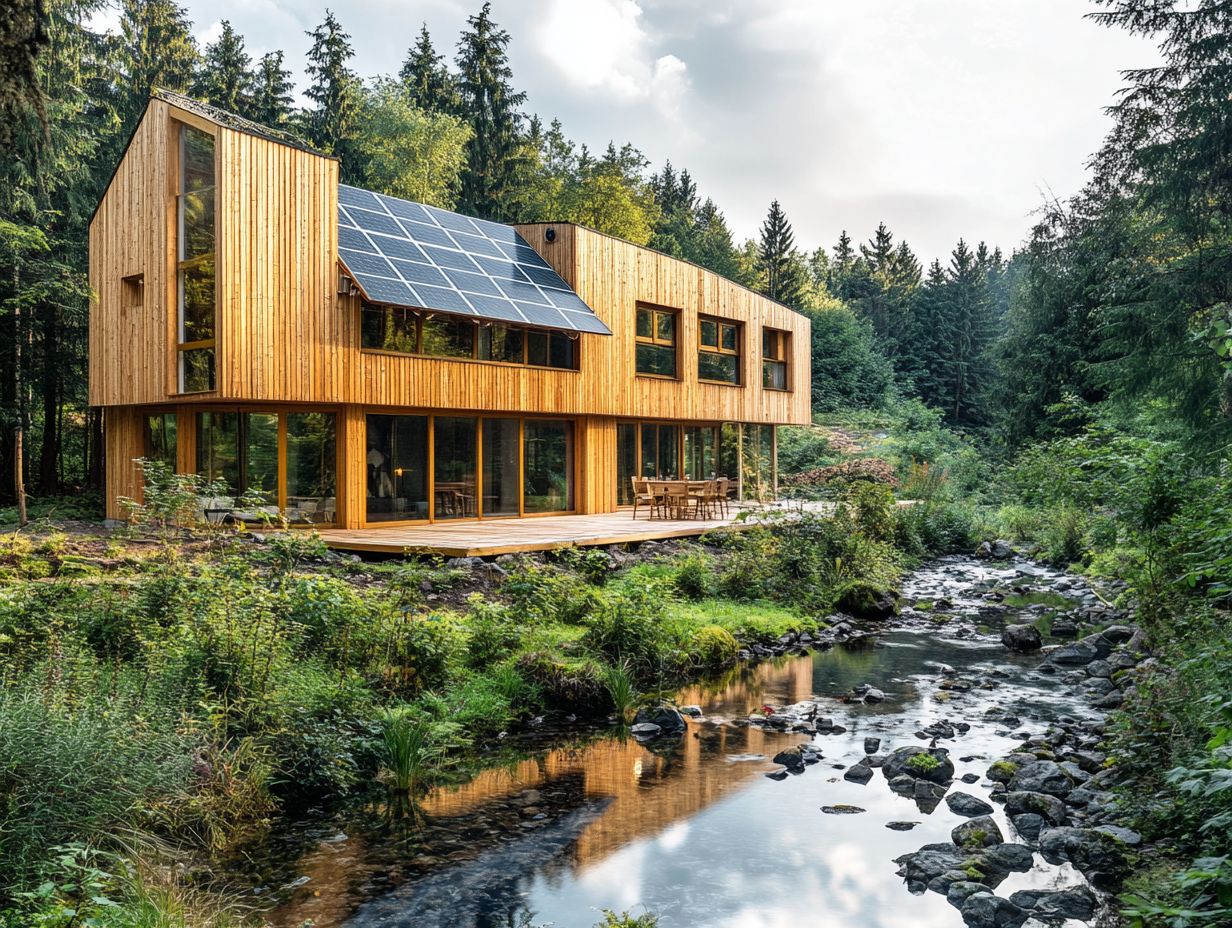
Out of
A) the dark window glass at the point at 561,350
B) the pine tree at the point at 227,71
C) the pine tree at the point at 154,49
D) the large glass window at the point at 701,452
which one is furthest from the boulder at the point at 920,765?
the pine tree at the point at 227,71

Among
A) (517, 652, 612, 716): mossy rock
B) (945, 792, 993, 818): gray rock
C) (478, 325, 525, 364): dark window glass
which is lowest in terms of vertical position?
(945, 792, 993, 818): gray rock

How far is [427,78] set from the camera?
37219mm

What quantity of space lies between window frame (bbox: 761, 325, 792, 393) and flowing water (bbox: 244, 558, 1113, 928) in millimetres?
16941

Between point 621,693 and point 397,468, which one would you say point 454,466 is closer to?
point 397,468

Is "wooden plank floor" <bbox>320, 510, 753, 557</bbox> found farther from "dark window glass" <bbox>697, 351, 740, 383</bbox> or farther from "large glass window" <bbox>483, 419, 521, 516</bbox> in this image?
"dark window glass" <bbox>697, 351, 740, 383</bbox>

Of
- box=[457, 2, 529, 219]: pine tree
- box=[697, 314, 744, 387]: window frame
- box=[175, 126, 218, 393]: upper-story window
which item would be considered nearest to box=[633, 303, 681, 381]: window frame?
box=[697, 314, 744, 387]: window frame

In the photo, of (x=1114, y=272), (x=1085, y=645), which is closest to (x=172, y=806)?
(x=1085, y=645)

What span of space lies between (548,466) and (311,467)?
5.36 meters

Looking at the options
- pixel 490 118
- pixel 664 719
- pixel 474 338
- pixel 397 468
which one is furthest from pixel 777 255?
pixel 664 719

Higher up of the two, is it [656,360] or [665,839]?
[656,360]

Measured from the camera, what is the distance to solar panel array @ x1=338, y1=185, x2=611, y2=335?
1502 centimetres

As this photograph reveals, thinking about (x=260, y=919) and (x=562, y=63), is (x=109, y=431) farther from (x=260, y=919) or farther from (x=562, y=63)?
(x=562, y=63)

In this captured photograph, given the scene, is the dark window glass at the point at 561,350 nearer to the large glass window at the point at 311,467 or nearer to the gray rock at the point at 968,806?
the large glass window at the point at 311,467

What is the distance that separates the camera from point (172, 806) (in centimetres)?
498
